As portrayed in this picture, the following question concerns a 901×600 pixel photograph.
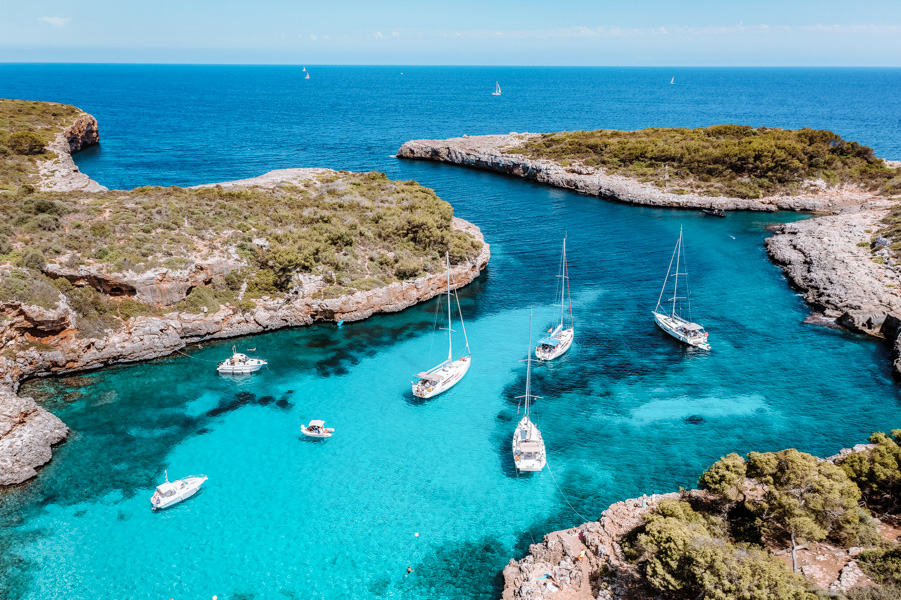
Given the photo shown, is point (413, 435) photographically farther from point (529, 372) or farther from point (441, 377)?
point (529, 372)

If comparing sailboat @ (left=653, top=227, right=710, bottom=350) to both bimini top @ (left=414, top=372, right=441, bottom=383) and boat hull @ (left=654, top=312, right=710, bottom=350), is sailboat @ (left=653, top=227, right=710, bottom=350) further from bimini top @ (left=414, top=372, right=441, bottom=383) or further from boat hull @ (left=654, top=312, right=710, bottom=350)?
bimini top @ (left=414, top=372, right=441, bottom=383)

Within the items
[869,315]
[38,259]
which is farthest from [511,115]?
[38,259]

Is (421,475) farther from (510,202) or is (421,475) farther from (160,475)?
(510,202)

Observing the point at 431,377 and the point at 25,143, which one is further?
the point at 25,143

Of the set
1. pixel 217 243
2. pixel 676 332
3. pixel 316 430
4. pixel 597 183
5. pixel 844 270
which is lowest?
pixel 316 430

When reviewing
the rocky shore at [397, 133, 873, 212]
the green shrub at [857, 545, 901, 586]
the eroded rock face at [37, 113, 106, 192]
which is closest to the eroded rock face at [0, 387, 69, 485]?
the green shrub at [857, 545, 901, 586]

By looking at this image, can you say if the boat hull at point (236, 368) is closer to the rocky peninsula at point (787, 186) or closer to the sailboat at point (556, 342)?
the sailboat at point (556, 342)

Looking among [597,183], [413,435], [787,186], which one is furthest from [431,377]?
[787,186]
